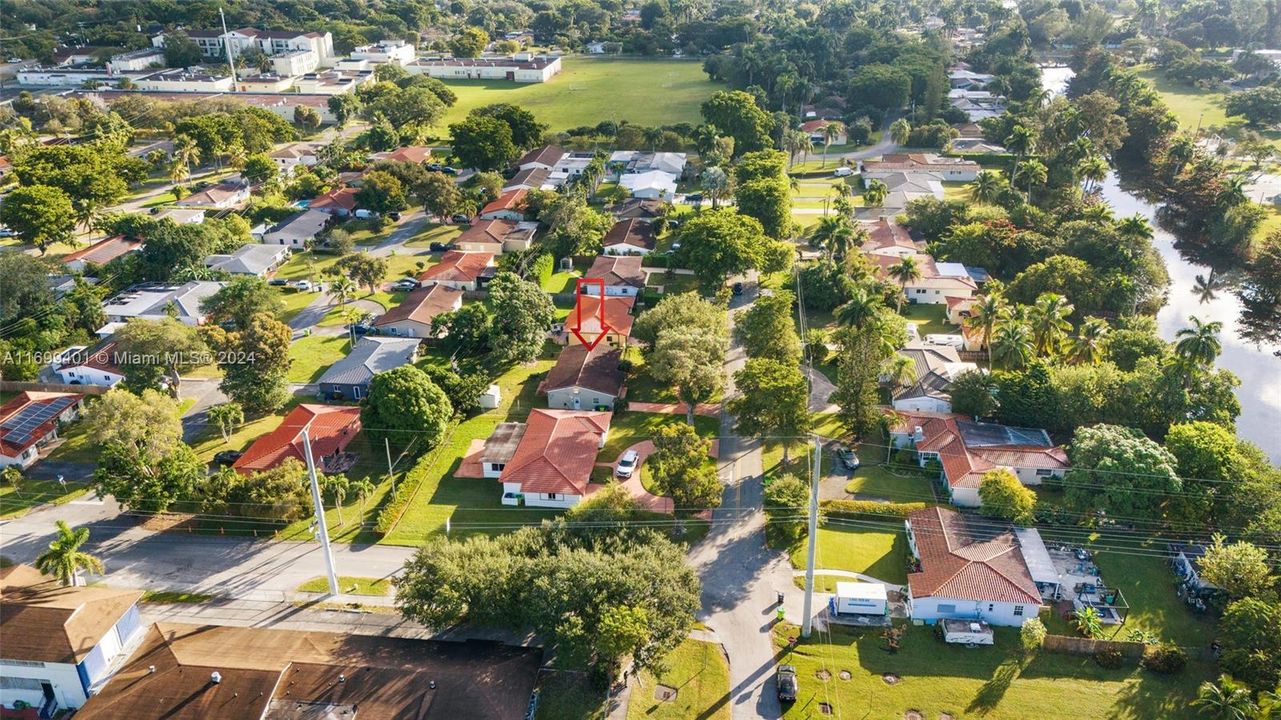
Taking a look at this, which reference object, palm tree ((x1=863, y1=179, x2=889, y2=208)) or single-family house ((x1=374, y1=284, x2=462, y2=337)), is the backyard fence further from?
palm tree ((x1=863, y1=179, x2=889, y2=208))

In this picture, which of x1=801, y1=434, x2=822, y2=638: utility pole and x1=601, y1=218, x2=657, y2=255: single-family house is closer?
x1=801, y1=434, x2=822, y2=638: utility pole

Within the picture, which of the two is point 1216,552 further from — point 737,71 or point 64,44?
point 64,44

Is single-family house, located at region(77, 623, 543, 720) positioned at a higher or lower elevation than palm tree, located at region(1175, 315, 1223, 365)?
lower

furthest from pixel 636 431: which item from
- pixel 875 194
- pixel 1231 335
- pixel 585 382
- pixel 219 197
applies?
pixel 219 197

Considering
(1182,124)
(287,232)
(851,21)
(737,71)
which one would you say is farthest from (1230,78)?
(287,232)

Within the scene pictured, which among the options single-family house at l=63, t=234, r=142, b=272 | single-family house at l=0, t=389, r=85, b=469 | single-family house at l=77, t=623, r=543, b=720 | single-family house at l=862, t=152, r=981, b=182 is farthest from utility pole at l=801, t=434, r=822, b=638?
single-family house at l=862, t=152, r=981, b=182

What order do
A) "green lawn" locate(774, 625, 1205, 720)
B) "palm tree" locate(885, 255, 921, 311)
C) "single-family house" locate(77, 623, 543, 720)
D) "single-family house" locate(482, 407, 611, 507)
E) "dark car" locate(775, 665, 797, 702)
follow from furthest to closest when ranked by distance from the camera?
"palm tree" locate(885, 255, 921, 311)
"single-family house" locate(482, 407, 611, 507)
"dark car" locate(775, 665, 797, 702)
"green lawn" locate(774, 625, 1205, 720)
"single-family house" locate(77, 623, 543, 720)

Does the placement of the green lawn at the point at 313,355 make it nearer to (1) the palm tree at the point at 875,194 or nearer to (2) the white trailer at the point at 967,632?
(2) the white trailer at the point at 967,632

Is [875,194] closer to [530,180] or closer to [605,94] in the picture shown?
[530,180]

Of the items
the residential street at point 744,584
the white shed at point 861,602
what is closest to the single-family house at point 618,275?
the residential street at point 744,584
